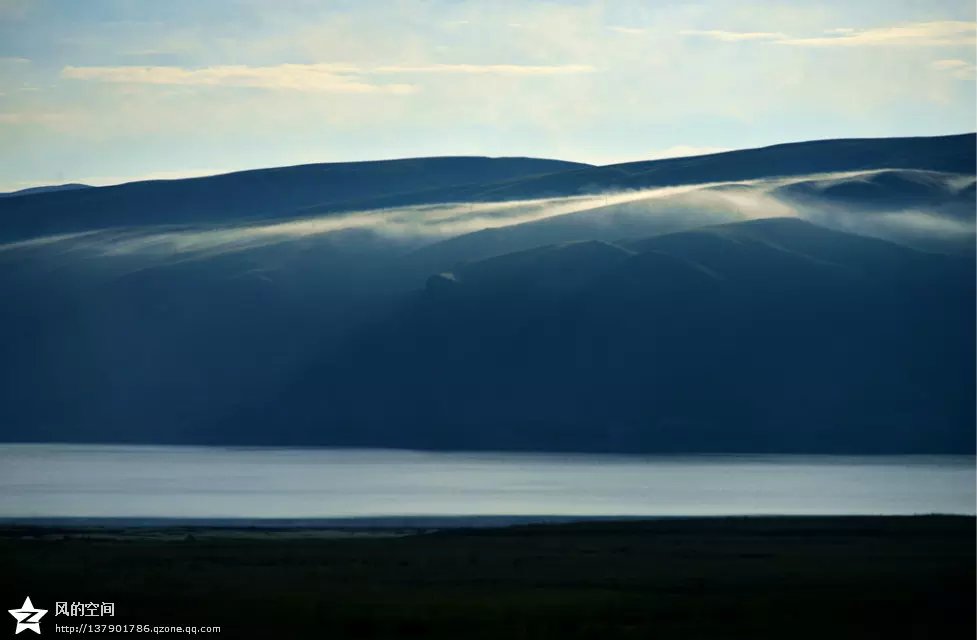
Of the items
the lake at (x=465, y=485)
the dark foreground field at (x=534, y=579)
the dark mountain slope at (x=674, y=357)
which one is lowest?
the dark foreground field at (x=534, y=579)

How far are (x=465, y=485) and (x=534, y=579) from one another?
3910 cm

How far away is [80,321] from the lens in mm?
199500

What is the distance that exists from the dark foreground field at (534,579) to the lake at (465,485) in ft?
27.9

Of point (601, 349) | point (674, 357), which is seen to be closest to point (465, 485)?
point (674, 357)

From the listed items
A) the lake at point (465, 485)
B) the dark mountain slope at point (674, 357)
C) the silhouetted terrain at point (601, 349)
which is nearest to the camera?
the lake at point (465, 485)

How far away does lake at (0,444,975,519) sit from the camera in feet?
217

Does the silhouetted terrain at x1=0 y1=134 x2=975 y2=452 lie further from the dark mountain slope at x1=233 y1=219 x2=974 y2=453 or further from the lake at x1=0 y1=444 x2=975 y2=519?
the lake at x1=0 y1=444 x2=975 y2=519

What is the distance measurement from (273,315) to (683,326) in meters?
46.6

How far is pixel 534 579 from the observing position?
45406mm

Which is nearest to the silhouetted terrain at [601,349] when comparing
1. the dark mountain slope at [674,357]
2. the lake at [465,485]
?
the dark mountain slope at [674,357]

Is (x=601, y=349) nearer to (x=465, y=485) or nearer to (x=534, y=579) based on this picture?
(x=465, y=485)

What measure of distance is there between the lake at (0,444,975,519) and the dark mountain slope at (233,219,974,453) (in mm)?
21619

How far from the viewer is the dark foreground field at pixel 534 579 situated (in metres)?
38.2

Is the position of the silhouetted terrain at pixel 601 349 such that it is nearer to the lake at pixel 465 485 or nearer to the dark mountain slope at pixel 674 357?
the dark mountain slope at pixel 674 357
